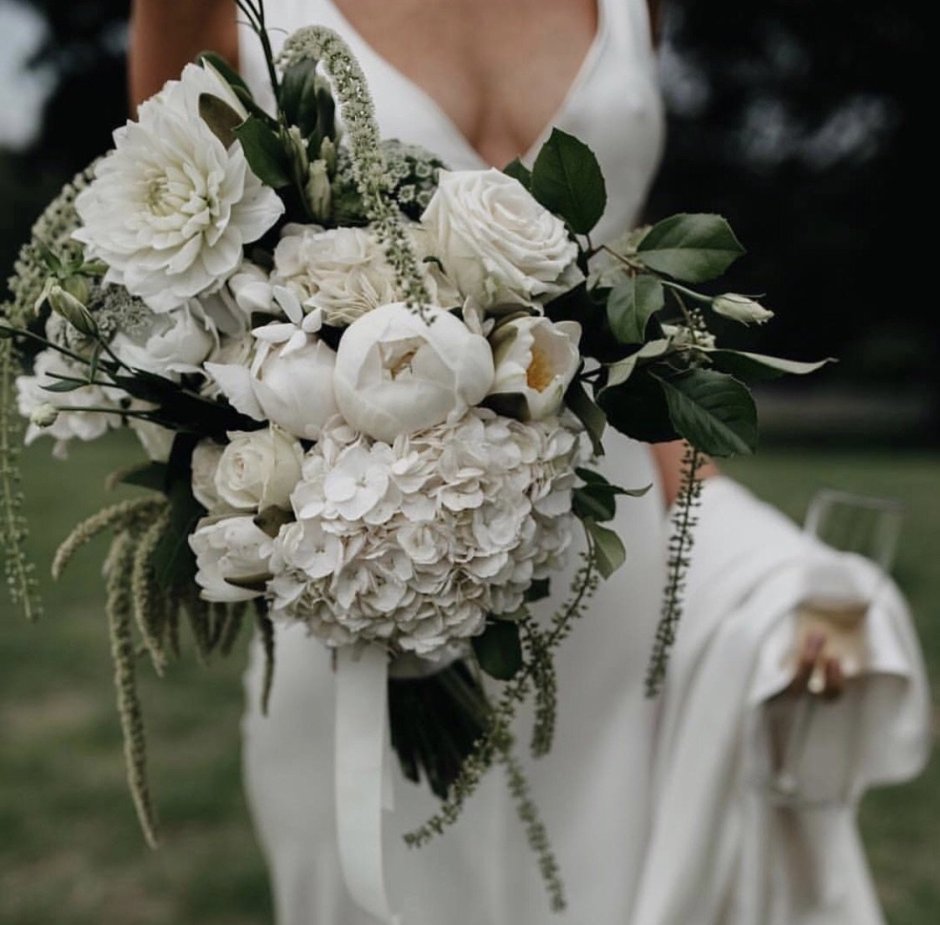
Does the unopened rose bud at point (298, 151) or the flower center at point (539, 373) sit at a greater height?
the unopened rose bud at point (298, 151)

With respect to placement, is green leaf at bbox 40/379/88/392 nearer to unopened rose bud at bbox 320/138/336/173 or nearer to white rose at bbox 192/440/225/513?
white rose at bbox 192/440/225/513

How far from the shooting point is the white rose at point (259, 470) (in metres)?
1.37

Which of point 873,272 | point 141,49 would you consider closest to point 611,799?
point 141,49

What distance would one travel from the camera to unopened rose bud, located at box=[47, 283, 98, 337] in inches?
54.5

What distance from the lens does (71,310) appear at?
1.39 metres

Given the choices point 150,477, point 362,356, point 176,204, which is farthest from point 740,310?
point 150,477

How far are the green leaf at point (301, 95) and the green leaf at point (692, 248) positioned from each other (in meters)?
0.41

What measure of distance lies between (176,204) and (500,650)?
1.99 feet

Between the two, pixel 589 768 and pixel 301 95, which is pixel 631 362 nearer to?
pixel 301 95

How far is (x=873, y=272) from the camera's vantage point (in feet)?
61.1

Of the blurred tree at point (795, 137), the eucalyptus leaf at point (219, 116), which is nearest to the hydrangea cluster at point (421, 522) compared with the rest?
the eucalyptus leaf at point (219, 116)

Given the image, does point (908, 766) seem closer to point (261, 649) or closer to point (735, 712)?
point (735, 712)

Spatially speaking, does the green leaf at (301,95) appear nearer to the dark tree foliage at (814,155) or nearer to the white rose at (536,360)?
the white rose at (536,360)

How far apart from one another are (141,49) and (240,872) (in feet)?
7.37
